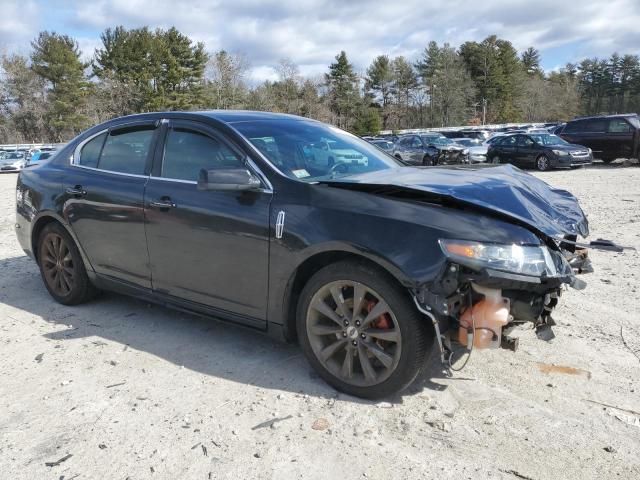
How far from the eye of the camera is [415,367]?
2.91 metres

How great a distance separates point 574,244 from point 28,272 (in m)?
5.80

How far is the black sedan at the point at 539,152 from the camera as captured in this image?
1942 centimetres

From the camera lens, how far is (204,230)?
142 inches

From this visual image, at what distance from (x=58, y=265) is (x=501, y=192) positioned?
3923mm

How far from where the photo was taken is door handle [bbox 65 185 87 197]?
4.47m

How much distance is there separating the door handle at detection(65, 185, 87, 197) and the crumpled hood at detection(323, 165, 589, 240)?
7.81ft

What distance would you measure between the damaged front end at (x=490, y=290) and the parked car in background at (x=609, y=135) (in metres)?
20.0

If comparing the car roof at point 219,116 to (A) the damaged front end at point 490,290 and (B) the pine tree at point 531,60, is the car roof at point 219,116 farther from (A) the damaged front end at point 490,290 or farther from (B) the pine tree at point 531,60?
(B) the pine tree at point 531,60

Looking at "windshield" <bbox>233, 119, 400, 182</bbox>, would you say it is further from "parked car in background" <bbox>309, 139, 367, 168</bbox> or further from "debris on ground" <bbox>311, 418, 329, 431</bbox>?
"debris on ground" <bbox>311, 418, 329, 431</bbox>

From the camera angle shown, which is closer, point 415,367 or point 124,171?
point 415,367

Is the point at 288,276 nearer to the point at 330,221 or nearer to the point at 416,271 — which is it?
the point at 330,221

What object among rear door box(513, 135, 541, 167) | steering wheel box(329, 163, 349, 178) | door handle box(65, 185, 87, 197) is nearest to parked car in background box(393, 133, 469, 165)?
rear door box(513, 135, 541, 167)

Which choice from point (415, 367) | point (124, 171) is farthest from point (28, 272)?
point (415, 367)

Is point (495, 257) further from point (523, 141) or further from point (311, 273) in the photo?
point (523, 141)
